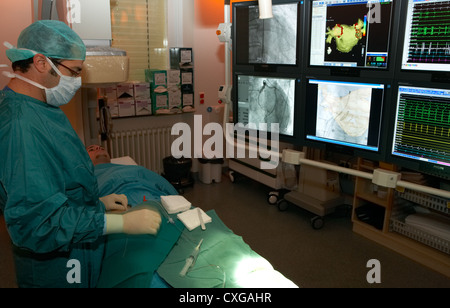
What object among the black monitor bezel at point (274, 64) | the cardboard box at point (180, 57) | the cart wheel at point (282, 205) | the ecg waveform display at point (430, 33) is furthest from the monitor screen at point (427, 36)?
the cardboard box at point (180, 57)

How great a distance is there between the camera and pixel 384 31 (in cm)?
148

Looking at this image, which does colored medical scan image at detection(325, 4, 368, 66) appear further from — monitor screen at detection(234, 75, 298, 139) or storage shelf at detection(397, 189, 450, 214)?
storage shelf at detection(397, 189, 450, 214)

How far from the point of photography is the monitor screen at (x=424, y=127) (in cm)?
139

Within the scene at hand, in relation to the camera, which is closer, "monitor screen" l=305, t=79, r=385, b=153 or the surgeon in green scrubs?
the surgeon in green scrubs

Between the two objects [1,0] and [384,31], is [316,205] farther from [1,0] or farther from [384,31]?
[1,0]

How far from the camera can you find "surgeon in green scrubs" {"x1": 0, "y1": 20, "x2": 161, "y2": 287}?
1.34 metres

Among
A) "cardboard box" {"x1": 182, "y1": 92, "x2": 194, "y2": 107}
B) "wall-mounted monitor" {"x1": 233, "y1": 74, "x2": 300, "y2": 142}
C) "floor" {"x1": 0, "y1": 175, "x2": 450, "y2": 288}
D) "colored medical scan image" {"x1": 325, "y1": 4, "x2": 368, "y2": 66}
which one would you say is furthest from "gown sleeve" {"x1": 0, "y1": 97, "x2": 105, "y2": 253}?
"cardboard box" {"x1": 182, "y1": 92, "x2": 194, "y2": 107}

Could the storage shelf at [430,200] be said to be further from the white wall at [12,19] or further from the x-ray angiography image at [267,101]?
the white wall at [12,19]

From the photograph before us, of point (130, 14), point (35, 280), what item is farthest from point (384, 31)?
point (130, 14)

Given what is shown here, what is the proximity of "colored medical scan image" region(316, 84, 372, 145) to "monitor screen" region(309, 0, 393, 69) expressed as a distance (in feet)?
0.37

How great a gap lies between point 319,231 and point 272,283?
6.58 feet

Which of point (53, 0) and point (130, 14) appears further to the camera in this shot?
point (130, 14)

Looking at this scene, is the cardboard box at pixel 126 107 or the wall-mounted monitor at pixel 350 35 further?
the cardboard box at pixel 126 107

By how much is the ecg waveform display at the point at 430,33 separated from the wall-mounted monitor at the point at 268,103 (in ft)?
1.81
